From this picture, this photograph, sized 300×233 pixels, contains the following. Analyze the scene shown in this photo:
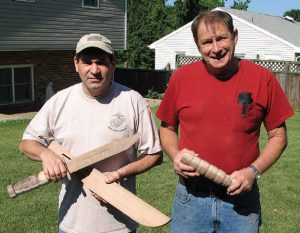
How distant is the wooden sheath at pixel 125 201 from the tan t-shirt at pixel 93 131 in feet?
0.36

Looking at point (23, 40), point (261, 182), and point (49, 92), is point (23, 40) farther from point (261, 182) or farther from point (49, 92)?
point (261, 182)

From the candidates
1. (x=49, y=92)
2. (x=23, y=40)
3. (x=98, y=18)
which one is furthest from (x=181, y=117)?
(x=98, y=18)

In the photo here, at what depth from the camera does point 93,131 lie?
8.96 ft

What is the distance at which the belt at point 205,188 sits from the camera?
277 cm

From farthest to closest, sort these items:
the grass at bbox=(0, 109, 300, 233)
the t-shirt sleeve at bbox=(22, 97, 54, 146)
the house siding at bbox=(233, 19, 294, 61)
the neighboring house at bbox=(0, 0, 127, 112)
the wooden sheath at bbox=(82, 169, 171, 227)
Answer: the house siding at bbox=(233, 19, 294, 61), the neighboring house at bbox=(0, 0, 127, 112), the grass at bbox=(0, 109, 300, 233), the t-shirt sleeve at bbox=(22, 97, 54, 146), the wooden sheath at bbox=(82, 169, 171, 227)

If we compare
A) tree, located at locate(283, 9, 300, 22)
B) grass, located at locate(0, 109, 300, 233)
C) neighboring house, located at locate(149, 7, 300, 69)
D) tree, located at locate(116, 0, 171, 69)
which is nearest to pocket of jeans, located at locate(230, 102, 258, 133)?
grass, located at locate(0, 109, 300, 233)

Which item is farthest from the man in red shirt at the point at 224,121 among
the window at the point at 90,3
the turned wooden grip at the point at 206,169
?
the window at the point at 90,3

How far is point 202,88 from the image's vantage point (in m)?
2.76

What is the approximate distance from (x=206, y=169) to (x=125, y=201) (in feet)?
1.50

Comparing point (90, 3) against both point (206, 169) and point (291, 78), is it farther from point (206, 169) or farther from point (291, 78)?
point (206, 169)

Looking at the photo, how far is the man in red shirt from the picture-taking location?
2.67m

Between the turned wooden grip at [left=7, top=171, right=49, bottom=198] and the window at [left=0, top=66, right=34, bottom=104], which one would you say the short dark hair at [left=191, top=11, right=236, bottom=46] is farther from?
the window at [left=0, top=66, right=34, bottom=104]

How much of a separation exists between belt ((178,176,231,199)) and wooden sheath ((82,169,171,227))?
39 cm

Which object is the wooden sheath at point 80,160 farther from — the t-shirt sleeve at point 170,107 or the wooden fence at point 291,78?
the wooden fence at point 291,78
